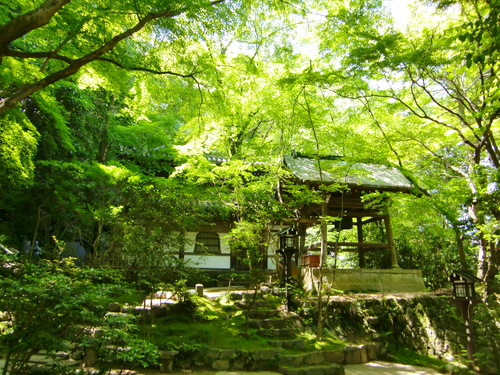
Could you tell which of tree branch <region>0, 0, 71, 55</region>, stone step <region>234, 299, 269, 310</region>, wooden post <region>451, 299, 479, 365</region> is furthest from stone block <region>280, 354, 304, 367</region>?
tree branch <region>0, 0, 71, 55</region>

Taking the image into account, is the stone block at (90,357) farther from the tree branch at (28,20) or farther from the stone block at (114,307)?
the tree branch at (28,20)

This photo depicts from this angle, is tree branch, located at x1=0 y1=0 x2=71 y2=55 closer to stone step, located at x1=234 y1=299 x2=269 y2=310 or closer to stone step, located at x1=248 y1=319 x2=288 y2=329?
stone step, located at x1=248 y1=319 x2=288 y2=329

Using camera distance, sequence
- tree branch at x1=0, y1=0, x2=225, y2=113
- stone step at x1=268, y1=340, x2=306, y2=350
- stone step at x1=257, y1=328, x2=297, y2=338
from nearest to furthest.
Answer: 1. tree branch at x1=0, y1=0, x2=225, y2=113
2. stone step at x1=268, y1=340, x2=306, y2=350
3. stone step at x1=257, y1=328, x2=297, y2=338

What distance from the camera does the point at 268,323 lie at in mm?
8352

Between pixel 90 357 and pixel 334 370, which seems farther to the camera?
pixel 334 370

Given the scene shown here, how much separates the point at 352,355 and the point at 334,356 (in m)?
0.46

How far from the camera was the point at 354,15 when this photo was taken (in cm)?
750

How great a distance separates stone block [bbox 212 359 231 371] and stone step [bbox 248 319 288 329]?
158cm

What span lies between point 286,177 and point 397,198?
3362 mm

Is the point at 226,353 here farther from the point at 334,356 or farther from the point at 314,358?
the point at 334,356

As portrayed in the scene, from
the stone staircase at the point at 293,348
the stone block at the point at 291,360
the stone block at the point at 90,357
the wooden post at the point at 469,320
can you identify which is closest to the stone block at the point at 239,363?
the stone staircase at the point at 293,348

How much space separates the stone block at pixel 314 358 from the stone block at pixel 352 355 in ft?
1.98

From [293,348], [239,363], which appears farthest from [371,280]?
[239,363]

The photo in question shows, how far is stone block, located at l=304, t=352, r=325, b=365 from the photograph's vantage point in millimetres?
7095
